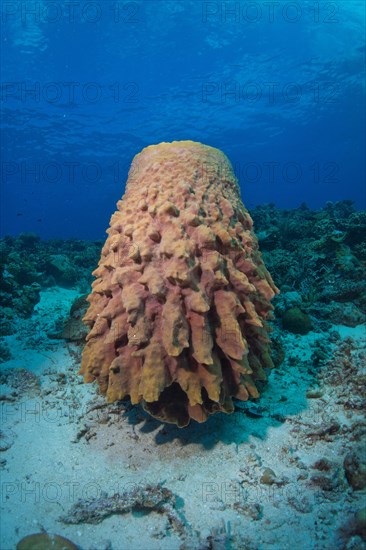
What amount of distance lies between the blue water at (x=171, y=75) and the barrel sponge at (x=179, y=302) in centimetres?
2538

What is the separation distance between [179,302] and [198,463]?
5.08 ft

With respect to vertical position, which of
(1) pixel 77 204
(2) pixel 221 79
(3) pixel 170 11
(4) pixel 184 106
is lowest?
(1) pixel 77 204

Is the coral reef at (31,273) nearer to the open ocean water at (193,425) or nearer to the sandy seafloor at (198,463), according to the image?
the open ocean water at (193,425)

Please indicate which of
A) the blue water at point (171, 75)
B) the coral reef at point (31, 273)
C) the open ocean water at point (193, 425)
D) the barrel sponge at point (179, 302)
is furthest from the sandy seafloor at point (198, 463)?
the blue water at point (171, 75)

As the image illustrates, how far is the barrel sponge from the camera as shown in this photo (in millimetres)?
2596

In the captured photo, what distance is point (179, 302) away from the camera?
8.61ft

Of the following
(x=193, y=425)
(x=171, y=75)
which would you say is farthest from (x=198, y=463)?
(x=171, y=75)

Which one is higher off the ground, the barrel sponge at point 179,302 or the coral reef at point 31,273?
the barrel sponge at point 179,302

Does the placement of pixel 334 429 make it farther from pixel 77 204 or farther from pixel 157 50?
pixel 77 204

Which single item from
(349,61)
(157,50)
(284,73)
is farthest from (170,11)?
(349,61)

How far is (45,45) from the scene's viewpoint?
1206 inches

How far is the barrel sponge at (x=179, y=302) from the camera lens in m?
2.60

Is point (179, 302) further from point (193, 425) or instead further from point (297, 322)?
point (297, 322)

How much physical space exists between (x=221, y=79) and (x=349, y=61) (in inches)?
569
